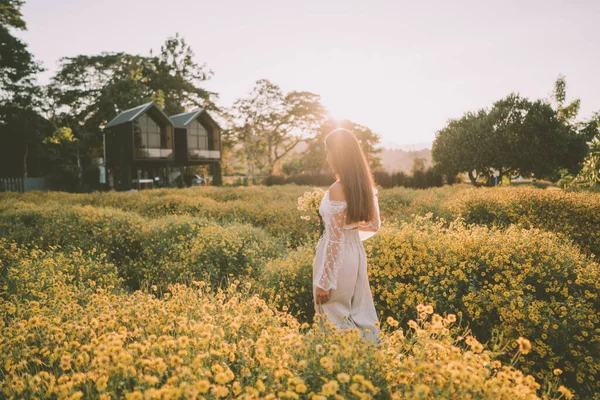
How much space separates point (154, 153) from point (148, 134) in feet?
Result: 5.65

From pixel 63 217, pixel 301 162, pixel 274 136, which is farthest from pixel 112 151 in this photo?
pixel 63 217

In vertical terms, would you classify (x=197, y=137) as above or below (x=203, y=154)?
above

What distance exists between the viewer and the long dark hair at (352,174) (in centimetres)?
373

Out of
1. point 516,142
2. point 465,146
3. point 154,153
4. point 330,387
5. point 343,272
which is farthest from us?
point 154,153

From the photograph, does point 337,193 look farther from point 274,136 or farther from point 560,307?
point 274,136

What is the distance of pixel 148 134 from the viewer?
3344 centimetres

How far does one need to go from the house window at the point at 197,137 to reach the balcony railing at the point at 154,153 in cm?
233

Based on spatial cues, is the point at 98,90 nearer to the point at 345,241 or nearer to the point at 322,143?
the point at 322,143

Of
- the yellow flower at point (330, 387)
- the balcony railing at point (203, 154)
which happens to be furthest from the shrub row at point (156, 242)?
the balcony railing at point (203, 154)

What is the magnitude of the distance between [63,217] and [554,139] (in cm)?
3318

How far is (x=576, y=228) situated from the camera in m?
8.65

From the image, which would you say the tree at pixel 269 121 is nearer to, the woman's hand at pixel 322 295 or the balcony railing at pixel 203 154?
the balcony railing at pixel 203 154

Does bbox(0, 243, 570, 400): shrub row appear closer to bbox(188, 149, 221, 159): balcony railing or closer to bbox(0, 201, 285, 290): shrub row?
bbox(0, 201, 285, 290): shrub row

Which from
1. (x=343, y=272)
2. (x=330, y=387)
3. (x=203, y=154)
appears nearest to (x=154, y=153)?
(x=203, y=154)
